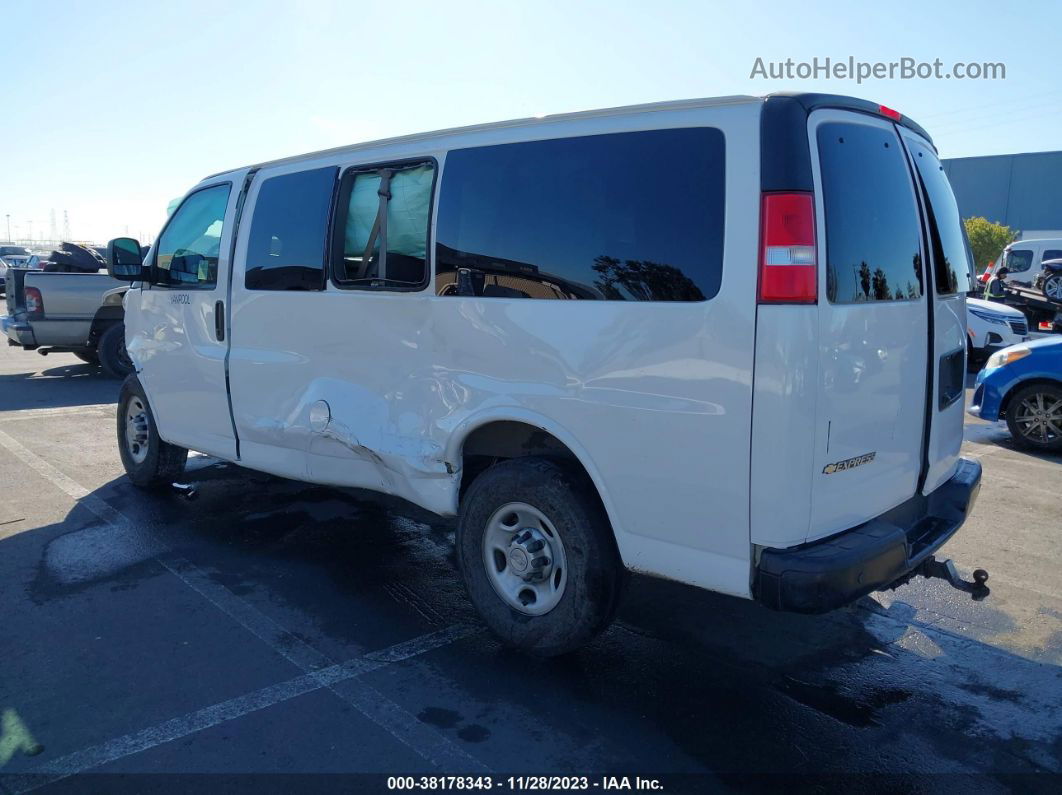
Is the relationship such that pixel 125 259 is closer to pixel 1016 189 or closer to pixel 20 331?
pixel 20 331

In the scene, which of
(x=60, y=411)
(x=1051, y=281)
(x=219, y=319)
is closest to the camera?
(x=219, y=319)

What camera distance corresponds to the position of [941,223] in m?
3.92

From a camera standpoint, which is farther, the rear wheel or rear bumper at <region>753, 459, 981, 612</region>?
the rear wheel

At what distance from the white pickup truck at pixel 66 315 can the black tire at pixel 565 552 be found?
9.76 meters

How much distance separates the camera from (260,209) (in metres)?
5.21

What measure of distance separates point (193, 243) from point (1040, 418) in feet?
25.7

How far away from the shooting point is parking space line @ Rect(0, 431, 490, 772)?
123 inches

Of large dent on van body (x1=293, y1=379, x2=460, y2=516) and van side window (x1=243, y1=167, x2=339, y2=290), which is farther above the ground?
van side window (x1=243, y1=167, x2=339, y2=290)

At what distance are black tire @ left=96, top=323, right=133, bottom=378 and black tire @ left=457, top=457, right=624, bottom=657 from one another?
33.4 ft

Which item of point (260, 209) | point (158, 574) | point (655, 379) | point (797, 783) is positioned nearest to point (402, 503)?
point (158, 574)

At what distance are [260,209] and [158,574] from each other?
7.37 ft

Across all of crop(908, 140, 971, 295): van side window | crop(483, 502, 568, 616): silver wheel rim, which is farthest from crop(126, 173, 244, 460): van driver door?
crop(908, 140, 971, 295): van side window

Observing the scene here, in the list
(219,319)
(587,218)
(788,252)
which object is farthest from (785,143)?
(219,319)

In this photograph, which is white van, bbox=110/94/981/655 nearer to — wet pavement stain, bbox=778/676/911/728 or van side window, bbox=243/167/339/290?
van side window, bbox=243/167/339/290
